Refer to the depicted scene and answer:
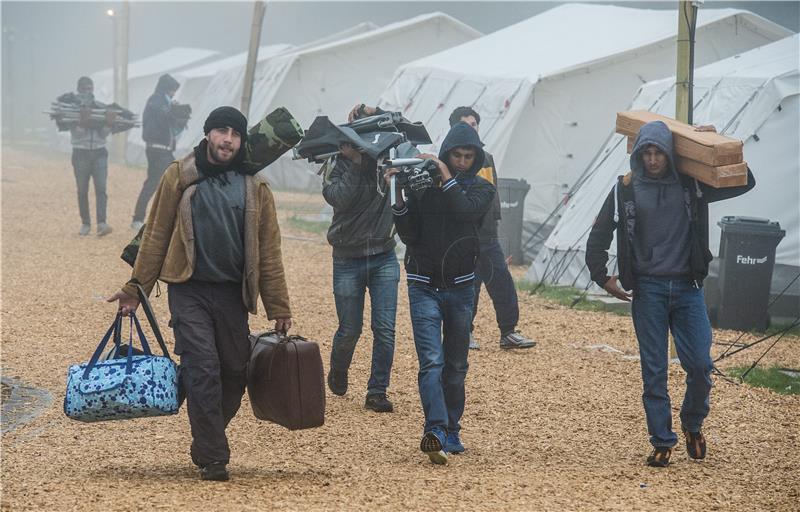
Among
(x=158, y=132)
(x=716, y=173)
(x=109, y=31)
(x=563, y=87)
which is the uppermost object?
(x=109, y=31)

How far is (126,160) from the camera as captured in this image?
36.9m

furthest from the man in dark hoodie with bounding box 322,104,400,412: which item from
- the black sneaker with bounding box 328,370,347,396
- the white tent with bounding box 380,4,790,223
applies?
the white tent with bounding box 380,4,790,223

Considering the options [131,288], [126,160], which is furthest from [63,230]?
[126,160]

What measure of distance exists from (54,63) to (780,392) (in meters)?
60.9

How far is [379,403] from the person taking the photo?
23.4 feet

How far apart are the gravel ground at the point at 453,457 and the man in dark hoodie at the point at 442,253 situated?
47 cm

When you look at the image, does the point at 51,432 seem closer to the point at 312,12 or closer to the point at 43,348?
the point at 43,348

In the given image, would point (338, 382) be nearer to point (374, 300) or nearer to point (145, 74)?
point (374, 300)

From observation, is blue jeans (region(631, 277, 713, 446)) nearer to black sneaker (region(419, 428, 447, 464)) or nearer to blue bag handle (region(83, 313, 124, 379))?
black sneaker (region(419, 428, 447, 464))

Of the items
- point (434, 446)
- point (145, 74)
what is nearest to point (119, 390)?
point (434, 446)

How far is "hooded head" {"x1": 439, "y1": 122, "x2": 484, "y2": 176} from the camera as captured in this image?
5.91 metres

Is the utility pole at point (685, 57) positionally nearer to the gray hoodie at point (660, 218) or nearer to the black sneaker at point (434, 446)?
the gray hoodie at point (660, 218)

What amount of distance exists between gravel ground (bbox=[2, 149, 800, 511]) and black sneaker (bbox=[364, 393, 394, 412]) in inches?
4.4

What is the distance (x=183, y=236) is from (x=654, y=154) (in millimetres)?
2414
